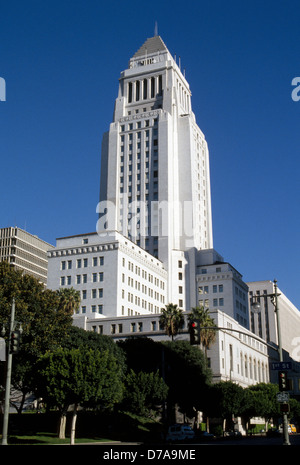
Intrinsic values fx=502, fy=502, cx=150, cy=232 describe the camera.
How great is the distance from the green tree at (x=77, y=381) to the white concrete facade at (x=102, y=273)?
150ft

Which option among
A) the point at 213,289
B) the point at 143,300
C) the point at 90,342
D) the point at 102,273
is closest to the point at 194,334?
the point at 90,342

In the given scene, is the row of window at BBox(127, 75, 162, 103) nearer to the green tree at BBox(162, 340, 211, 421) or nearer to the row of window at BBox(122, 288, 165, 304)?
the row of window at BBox(122, 288, 165, 304)

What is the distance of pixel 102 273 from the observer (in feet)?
320

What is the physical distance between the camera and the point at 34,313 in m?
52.9

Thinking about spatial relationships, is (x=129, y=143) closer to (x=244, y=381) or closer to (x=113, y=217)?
(x=113, y=217)

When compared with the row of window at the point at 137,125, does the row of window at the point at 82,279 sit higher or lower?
lower

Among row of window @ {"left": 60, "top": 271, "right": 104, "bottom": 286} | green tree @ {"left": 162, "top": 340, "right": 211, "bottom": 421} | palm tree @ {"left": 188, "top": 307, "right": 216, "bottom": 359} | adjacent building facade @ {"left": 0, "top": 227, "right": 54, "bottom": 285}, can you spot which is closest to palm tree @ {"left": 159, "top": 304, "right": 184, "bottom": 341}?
palm tree @ {"left": 188, "top": 307, "right": 216, "bottom": 359}

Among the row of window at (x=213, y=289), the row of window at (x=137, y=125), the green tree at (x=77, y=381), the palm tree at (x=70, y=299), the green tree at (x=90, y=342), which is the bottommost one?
the green tree at (x=77, y=381)

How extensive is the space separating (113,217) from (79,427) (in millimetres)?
74785

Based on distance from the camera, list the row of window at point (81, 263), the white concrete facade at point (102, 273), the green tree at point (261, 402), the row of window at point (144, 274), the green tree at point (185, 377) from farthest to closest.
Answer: the row of window at point (144, 274) < the row of window at point (81, 263) < the white concrete facade at point (102, 273) < the green tree at point (261, 402) < the green tree at point (185, 377)

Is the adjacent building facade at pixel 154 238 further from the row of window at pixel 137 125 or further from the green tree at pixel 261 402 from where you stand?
the green tree at pixel 261 402

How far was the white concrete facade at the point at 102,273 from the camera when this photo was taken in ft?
314

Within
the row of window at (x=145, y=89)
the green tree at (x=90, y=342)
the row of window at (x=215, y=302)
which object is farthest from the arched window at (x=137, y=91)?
the green tree at (x=90, y=342)

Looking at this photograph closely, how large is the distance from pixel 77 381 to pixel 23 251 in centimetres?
11923
